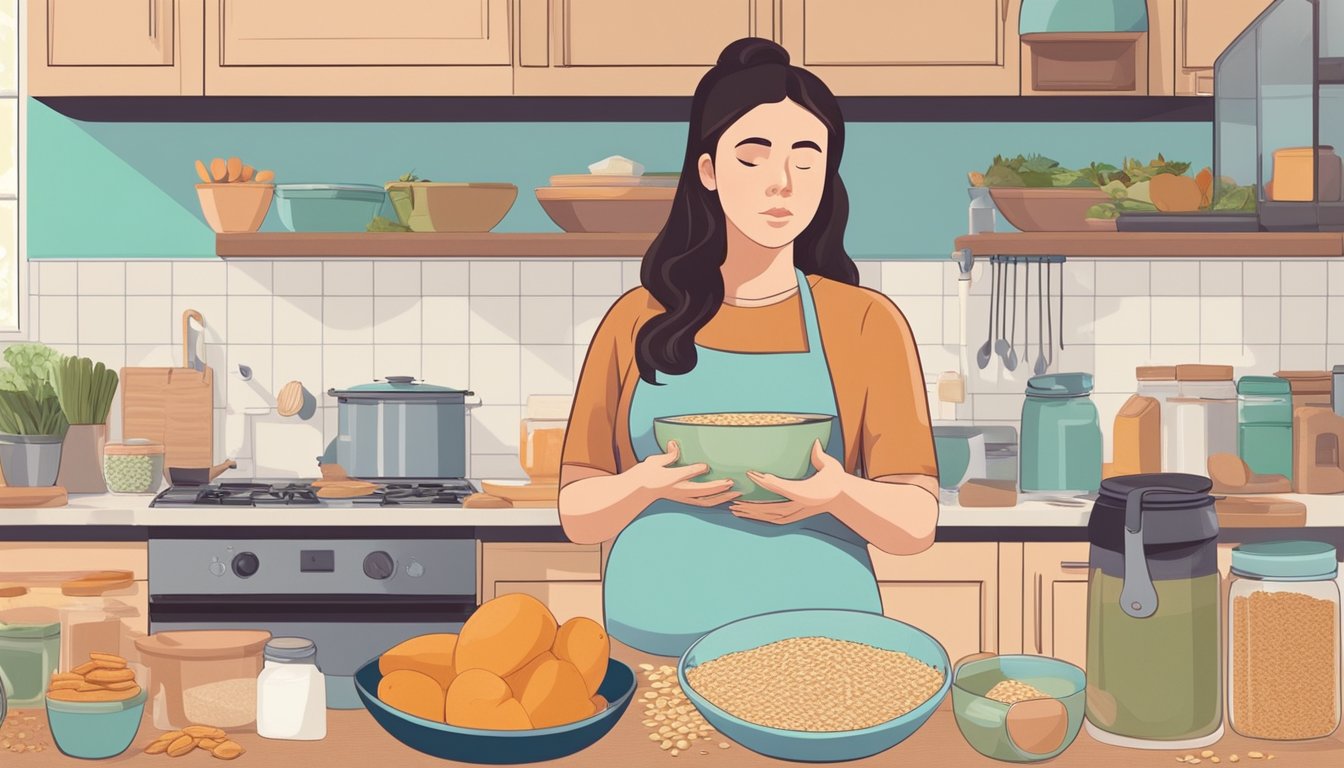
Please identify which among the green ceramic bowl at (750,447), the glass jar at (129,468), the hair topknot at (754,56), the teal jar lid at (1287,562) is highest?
the hair topknot at (754,56)

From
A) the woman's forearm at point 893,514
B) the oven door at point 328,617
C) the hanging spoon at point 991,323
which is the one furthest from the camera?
the hanging spoon at point 991,323

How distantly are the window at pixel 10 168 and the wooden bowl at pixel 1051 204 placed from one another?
2561mm

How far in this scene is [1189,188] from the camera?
3.17 metres

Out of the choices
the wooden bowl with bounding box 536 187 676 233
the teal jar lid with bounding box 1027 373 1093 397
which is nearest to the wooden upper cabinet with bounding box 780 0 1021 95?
the wooden bowl with bounding box 536 187 676 233

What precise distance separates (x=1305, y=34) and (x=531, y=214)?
191 cm

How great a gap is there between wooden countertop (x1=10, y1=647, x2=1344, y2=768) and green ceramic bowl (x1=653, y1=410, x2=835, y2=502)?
29 cm

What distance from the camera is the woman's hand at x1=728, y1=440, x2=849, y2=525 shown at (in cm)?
148

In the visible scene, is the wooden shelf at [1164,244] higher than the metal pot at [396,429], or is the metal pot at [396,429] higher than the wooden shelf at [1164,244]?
the wooden shelf at [1164,244]

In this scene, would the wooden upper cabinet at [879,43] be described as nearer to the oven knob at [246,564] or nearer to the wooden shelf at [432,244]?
the wooden shelf at [432,244]

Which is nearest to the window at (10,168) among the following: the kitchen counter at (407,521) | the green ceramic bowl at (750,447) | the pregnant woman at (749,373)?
the kitchen counter at (407,521)

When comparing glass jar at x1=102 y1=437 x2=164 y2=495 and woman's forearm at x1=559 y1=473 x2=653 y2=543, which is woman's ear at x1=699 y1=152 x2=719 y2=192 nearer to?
woman's forearm at x1=559 y1=473 x2=653 y2=543

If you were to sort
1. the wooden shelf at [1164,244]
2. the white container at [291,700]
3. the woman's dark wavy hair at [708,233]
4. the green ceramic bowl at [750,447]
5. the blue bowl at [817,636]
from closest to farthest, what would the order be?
1. the blue bowl at [817,636]
2. the white container at [291,700]
3. the green ceramic bowl at [750,447]
4. the woman's dark wavy hair at [708,233]
5. the wooden shelf at [1164,244]

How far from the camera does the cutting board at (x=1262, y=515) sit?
2.81 metres

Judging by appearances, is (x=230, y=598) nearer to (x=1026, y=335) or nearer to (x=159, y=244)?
(x=159, y=244)
